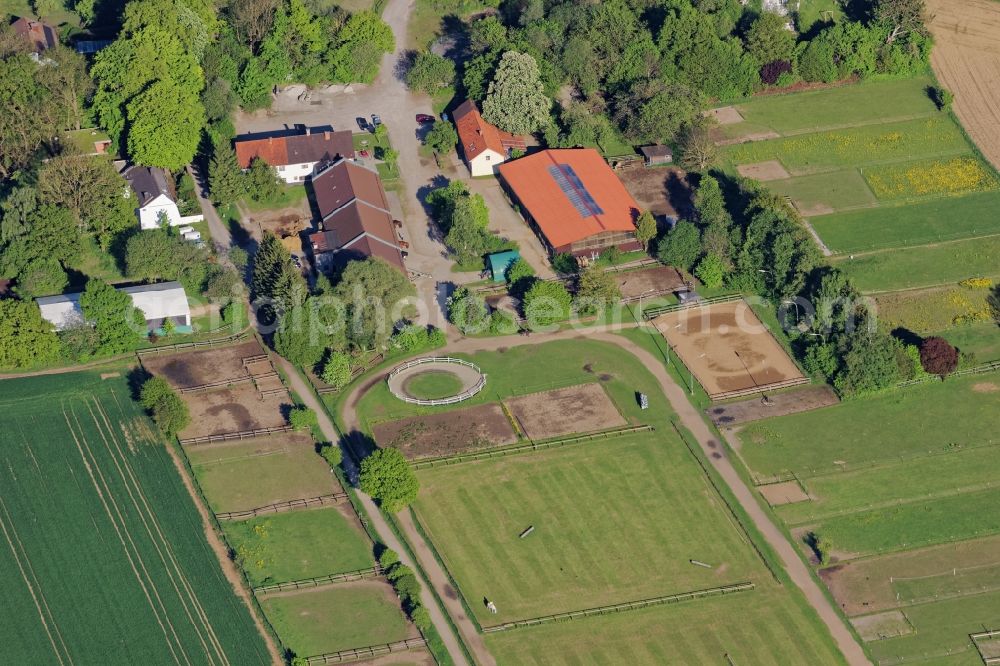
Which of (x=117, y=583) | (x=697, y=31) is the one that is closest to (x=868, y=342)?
(x=697, y=31)

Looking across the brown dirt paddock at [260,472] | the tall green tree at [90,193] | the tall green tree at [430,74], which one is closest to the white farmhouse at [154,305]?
the tall green tree at [90,193]

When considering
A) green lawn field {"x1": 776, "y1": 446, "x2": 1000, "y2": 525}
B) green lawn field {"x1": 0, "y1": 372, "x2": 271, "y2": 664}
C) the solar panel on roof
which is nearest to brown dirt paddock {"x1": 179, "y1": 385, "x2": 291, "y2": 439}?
green lawn field {"x1": 0, "y1": 372, "x2": 271, "y2": 664}

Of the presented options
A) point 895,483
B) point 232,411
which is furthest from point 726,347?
point 232,411

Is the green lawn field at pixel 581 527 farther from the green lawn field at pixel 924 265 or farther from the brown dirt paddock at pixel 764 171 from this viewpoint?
the brown dirt paddock at pixel 764 171

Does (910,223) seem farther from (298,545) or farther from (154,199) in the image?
(154,199)

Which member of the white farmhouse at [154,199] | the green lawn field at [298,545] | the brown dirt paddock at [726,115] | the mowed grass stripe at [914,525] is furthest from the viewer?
the brown dirt paddock at [726,115]

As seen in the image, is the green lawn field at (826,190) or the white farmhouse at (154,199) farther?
the green lawn field at (826,190)

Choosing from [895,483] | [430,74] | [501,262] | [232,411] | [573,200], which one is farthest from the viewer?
[430,74]
